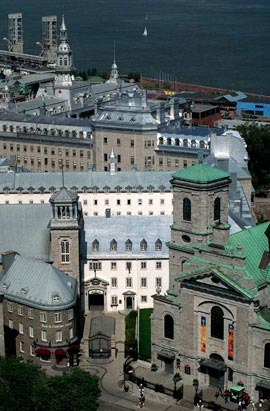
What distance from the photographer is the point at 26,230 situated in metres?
80.1

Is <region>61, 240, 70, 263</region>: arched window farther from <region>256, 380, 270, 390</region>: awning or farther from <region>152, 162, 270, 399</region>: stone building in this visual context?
<region>256, 380, 270, 390</region>: awning

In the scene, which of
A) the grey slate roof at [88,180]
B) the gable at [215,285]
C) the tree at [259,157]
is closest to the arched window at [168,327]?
the gable at [215,285]

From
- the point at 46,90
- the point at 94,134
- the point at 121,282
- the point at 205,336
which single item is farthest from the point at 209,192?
the point at 46,90

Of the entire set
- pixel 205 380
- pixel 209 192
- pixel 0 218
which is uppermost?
pixel 209 192

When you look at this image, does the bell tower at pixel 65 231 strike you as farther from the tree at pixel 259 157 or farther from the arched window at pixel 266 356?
the tree at pixel 259 157

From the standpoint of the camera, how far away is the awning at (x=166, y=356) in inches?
2687

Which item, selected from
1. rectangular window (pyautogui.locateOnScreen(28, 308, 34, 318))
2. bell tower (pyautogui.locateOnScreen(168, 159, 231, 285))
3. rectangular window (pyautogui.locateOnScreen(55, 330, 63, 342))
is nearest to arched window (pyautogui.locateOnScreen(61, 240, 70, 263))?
rectangular window (pyautogui.locateOnScreen(28, 308, 34, 318))

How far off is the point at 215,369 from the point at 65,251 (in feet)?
58.0

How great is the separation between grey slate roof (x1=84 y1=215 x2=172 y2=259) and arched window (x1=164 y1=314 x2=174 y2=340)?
14018 mm

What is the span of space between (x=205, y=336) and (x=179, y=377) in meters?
3.47

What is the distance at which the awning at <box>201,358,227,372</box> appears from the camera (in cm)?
6544

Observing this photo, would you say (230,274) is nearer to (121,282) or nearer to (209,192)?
(209,192)

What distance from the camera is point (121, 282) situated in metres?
82.8

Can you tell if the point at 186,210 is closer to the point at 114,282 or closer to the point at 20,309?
the point at 20,309
